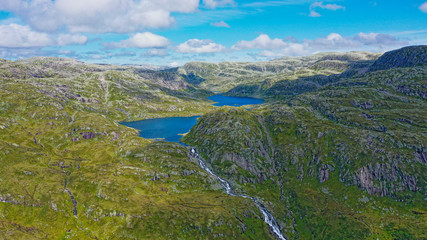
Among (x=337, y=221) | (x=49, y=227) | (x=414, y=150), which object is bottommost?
(x=337, y=221)

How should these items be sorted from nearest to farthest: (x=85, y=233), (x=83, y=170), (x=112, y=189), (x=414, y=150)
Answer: (x=85, y=233) < (x=112, y=189) < (x=414, y=150) < (x=83, y=170)

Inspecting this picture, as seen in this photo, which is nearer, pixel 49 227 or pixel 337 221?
pixel 49 227

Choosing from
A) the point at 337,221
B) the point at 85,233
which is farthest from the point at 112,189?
the point at 337,221

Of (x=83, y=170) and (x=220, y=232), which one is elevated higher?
(x=83, y=170)

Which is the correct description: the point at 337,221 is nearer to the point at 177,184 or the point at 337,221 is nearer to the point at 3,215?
the point at 177,184

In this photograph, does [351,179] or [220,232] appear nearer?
[220,232]

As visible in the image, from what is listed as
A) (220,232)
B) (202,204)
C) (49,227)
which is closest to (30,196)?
(49,227)

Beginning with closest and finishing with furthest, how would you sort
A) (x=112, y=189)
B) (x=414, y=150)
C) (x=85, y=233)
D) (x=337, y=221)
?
1. (x=85, y=233)
2. (x=337, y=221)
3. (x=112, y=189)
4. (x=414, y=150)

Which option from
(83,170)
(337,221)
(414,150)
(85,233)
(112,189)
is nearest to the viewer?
(85,233)

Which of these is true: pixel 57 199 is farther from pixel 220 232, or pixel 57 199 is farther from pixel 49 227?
pixel 220 232
